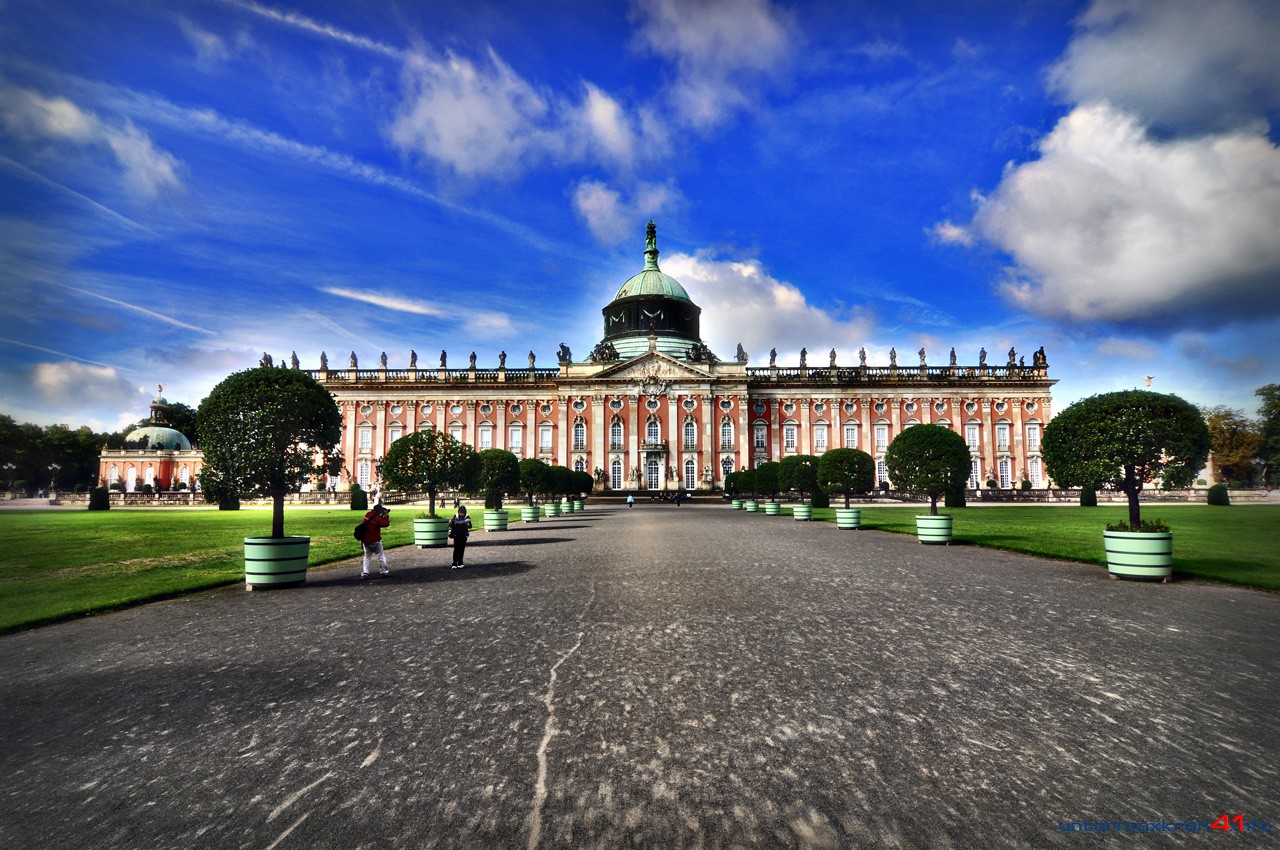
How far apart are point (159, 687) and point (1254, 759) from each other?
7815 millimetres

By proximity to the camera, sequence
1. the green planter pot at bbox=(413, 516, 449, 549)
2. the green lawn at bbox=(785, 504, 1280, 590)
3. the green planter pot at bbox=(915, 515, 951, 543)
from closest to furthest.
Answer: the green lawn at bbox=(785, 504, 1280, 590) → the green planter pot at bbox=(915, 515, 951, 543) → the green planter pot at bbox=(413, 516, 449, 549)

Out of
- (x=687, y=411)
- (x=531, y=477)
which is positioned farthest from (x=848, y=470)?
(x=687, y=411)

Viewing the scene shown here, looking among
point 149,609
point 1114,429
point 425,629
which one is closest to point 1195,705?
point 425,629

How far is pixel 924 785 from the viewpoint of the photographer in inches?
136

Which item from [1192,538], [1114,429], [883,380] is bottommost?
[1192,538]

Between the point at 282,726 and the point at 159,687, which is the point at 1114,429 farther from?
the point at 159,687

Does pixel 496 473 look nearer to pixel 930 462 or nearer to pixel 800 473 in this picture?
pixel 800 473

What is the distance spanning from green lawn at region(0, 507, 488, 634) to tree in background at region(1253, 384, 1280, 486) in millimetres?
73121

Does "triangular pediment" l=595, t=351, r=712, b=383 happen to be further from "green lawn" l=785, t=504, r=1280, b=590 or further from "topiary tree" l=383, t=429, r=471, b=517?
"topiary tree" l=383, t=429, r=471, b=517

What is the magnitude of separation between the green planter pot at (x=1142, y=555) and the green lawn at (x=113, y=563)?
1513 cm

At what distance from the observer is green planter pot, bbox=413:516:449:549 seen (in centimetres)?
1720

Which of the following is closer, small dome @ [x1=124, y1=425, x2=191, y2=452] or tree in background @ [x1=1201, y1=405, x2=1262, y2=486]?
tree in background @ [x1=1201, y1=405, x2=1262, y2=486]

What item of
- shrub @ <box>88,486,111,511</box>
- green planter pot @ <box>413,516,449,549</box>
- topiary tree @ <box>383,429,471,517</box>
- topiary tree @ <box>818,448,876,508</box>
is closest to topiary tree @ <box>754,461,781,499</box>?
topiary tree @ <box>818,448,876,508</box>

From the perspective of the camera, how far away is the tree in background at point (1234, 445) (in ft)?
214
